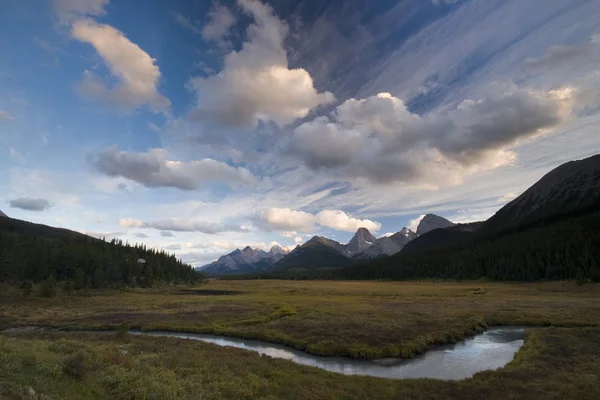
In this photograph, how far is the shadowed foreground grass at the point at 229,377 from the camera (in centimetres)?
→ 1603

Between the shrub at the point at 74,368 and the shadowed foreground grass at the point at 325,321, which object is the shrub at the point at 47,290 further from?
the shrub at the point at 74,368

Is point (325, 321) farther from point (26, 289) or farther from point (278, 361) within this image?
point (26, 289)

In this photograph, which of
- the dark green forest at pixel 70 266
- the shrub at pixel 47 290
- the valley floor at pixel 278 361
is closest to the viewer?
the valley floor at pixel 278 361

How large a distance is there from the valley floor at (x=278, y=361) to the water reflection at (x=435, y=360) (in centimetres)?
167

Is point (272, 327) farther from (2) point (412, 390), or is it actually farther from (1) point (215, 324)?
(2) point (412, 390)

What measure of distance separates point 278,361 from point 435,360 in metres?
16.3

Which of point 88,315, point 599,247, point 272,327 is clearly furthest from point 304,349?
point 599,247

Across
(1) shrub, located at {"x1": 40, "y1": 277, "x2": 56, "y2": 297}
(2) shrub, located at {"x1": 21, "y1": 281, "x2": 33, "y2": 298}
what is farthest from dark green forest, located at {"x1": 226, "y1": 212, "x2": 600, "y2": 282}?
(2) shrub, located at {"x1": 21, "y1": 281, "x2": 33, "y2": 298}

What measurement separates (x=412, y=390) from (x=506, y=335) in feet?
98.1

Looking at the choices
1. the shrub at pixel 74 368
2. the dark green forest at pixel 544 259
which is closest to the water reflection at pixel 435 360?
the shrub at pixel 74 368

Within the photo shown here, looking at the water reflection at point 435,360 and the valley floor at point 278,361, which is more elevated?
the valley floor at point 278,361

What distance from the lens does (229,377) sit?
24141 millimetres

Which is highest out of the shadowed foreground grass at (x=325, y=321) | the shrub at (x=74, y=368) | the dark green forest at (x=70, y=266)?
the dark green forest at (x=70, y=266)

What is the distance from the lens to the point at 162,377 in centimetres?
2092
